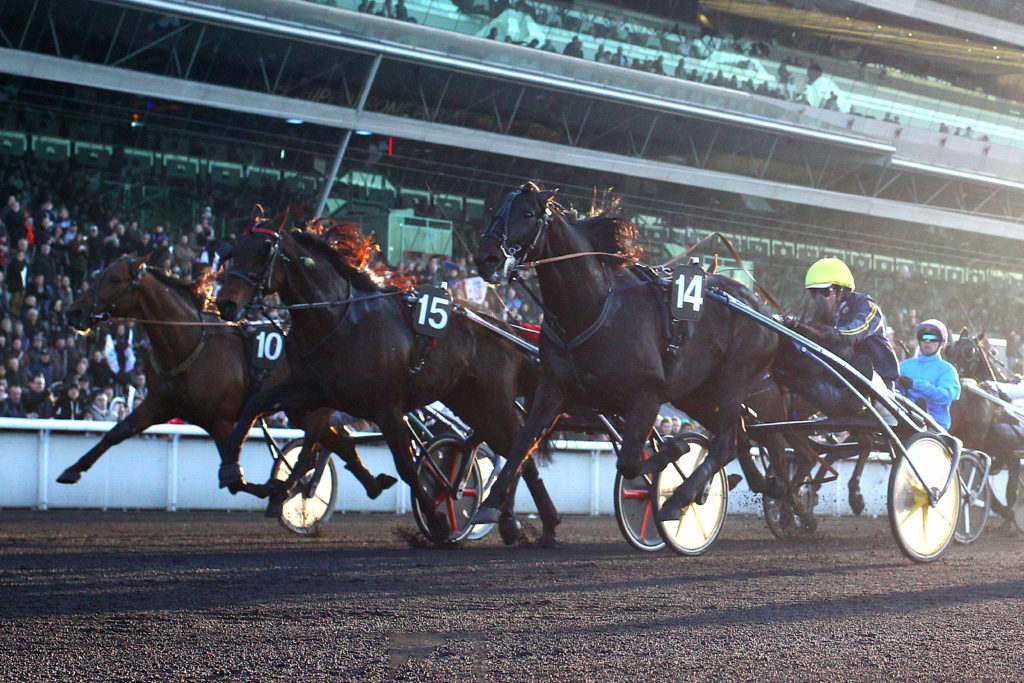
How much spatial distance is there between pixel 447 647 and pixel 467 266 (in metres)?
16.3

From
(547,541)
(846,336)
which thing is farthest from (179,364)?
(846,336)

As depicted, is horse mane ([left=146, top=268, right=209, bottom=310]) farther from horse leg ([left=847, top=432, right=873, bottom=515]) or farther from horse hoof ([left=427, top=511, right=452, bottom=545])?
horse leg ([left=847, top=432, right=873, bottom=515])

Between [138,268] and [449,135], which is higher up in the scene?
[449,135]

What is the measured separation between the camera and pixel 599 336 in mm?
6574

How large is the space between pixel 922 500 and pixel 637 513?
5.72ft

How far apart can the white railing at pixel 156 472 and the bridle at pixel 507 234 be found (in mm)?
5540

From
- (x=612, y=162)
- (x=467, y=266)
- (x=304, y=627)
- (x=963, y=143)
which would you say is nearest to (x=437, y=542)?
(x=304, y=627)

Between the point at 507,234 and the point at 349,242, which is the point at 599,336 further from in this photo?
the point at 349,242

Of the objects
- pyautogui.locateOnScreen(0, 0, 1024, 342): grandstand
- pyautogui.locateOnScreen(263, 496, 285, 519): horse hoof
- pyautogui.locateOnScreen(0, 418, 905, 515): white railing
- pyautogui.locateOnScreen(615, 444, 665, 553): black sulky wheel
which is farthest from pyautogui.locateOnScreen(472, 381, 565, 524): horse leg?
pyautogui.locateOnScreen(0, 0, 1024, 342): grandstand

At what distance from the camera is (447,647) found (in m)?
Answer: 4.14

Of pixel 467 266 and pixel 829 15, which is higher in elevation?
pixel 829 15

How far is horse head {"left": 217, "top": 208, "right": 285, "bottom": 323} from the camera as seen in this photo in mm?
7492

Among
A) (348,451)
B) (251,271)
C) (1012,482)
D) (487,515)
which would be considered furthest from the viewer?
(1012,482)

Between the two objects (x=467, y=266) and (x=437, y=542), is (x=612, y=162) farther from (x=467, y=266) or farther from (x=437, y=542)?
(x=437, y=542)
